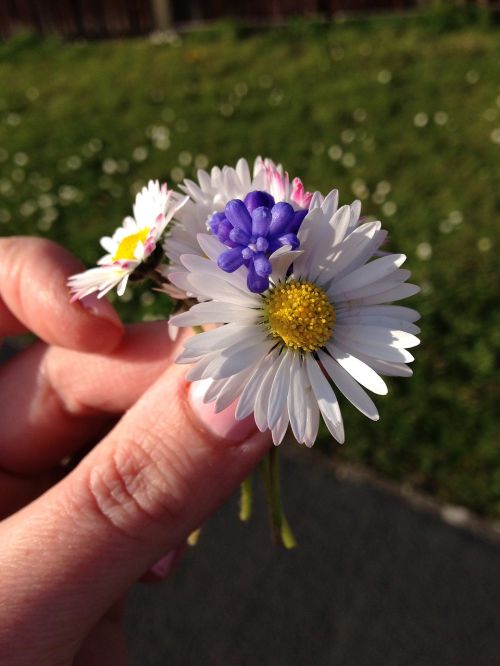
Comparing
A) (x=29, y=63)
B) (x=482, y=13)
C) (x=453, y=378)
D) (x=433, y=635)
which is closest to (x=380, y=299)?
(x=433, y=635)

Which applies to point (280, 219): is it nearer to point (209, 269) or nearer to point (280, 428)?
point (209, 269)

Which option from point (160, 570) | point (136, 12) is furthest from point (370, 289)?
point (136, 12)

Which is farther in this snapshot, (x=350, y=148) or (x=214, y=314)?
(x=350, y=148)

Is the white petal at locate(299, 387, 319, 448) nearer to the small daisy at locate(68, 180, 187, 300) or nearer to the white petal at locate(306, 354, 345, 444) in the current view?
the white petal at locate(306, 354, 345, 444)

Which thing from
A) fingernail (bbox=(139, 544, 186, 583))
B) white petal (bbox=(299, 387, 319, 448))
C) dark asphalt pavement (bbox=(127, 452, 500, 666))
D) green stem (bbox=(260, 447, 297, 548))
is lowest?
dark asphalt pavement (bbox=(127, 452, 500, 666))

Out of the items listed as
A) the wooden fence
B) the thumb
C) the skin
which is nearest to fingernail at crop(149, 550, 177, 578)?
the skin

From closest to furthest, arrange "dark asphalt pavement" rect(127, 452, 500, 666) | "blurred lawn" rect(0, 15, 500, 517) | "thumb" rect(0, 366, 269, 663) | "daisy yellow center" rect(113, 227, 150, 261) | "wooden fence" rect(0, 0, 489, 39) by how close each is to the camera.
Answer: "daisy yellow center" rect(113, 227, 150, 261) → "thumb" rect(0, 366, 269, 663) → "dark asphalt pavement" rect(127, 452, 500, 666) → "blurred lawn" rect(0, 15, 500, 517) → "wooden fence" rect(0, 0, 489, 39)

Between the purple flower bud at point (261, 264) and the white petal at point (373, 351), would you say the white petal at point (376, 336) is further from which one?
the purple flower bud at point (261, 264)

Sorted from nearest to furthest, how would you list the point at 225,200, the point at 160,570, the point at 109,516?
the point at 225,200 → the point at 109,516 → the point at 160,570

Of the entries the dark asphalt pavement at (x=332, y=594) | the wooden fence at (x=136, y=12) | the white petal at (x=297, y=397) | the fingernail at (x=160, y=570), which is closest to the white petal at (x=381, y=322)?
the white petal at (x=297, y=397)
